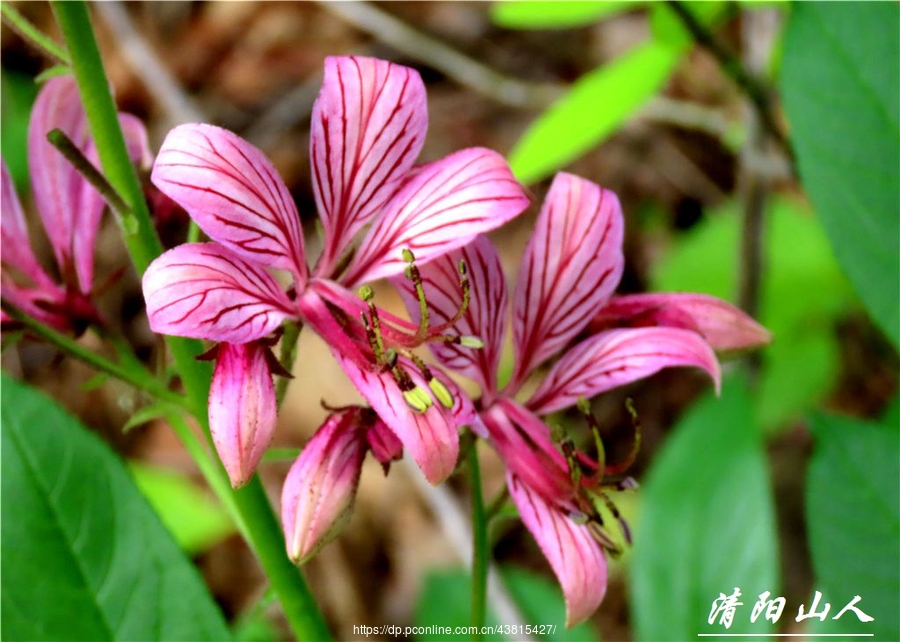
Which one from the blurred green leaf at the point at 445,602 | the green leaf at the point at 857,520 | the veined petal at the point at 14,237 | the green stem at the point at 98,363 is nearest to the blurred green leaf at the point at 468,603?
the blurred green leaf at the point at 445,602

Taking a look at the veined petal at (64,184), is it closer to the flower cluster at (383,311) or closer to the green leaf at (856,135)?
the flower cluster at (383,311)

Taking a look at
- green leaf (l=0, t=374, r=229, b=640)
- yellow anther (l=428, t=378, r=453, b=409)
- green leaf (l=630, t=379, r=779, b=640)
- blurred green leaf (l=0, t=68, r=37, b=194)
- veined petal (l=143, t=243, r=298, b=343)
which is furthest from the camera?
blurred green leaf (l=0, t=68, r=37, b=194)

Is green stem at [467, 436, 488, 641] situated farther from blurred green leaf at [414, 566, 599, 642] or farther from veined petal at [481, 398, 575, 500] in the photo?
blurred green leaf at [414, 566, 599, 642]

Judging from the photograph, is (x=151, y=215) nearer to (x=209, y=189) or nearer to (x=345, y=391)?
(x=209, y=189)

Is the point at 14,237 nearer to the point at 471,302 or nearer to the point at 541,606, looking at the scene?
the point at 471,302

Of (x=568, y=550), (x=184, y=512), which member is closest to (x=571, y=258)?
(x=568, y=550)

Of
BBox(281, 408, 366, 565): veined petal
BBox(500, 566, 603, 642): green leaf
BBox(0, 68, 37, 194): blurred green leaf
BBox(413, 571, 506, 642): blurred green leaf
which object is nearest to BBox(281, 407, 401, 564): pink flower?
BBox(281, 408, 366, 565): veined petal
